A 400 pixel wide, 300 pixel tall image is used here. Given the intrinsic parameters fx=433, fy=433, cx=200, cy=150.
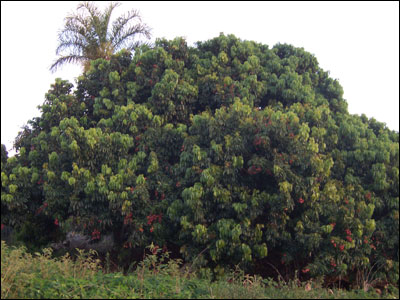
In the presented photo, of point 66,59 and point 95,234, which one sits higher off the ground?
point 66,59

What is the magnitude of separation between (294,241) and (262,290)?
8.43 ft

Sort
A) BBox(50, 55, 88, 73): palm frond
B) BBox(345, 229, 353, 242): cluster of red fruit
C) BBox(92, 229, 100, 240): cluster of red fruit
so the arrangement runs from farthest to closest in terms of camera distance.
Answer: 1. BBox(50, 55, 88, 73): palm frond
2. BBox(92, 229, 100, 240): cluster of red fruit
3. BBox(345, 229, 353, 242): cluster of red fruit

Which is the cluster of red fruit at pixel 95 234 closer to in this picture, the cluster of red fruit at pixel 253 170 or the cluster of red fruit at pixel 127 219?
the cluster of red fruit at pixel 127 219

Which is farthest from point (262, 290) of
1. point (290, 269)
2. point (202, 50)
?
point (202, 50)

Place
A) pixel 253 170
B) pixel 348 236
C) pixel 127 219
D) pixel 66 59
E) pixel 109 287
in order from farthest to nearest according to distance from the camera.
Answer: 1. pixel 66 59
2. pixel 127 219
3. pixel 253 170
4. pixel 348 236
5. pixel 109 287

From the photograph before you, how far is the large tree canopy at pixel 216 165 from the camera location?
8.15 metres

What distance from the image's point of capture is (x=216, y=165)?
8578mm

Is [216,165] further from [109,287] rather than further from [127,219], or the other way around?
[109,287]

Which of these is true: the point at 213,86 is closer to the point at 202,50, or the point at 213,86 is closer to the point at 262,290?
the point at 202,50

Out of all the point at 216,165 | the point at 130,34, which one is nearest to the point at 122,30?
the point at 130,34

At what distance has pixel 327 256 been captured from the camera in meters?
7.81

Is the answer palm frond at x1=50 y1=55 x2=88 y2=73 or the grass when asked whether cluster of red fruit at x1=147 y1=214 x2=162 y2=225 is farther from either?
palm frond at x1=50 y1=55 x2=88 y2=73

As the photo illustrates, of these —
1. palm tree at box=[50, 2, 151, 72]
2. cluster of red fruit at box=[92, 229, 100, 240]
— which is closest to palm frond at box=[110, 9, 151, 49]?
palm tree at box=[50, 2, 151, 72]

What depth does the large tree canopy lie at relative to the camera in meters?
8.15
